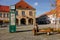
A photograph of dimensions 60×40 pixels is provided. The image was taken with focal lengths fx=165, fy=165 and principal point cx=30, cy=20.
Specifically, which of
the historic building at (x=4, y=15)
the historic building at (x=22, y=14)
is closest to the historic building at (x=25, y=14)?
the historic building at (x=22, y=14)

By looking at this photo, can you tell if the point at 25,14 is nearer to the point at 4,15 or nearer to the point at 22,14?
the point at 22,14

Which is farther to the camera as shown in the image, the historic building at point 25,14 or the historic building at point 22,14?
Answer: the historic building at point 25,14

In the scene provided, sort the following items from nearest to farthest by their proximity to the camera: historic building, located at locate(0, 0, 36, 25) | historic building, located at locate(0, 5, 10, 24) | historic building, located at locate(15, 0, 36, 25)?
historic building, located at locate(0, 5, 10, 24) < historic building, located at locate(0, 0, 36, 25) < historic building, located at locate(15, 0, 36, 25)

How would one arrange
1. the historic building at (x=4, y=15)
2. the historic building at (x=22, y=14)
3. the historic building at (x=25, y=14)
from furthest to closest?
the historic building at (x=25, y=14) < the historic building at (x=22, y=14) < the historic building at (x=4, y=15)

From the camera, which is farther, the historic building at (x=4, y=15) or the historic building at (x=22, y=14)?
the historic building at (x=22, y=14)

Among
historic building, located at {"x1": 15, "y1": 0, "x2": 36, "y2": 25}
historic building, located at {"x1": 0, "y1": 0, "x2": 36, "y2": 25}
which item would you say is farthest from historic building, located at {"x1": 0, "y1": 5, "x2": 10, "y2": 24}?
historic building, located at {"x1": 15, "y1": 0, "x2": 36, "y2": 25}

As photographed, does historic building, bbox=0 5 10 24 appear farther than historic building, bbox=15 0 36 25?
No

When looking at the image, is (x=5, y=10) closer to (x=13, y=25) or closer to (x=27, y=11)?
(x=27, y=11)

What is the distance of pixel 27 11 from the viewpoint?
73.9 meters

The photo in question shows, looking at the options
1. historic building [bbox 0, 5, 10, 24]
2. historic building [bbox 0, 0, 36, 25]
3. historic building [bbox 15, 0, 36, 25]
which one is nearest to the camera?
historic building [bbox 0, 5, 10, 24]

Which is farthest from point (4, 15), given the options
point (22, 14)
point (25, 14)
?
point (25, 14)

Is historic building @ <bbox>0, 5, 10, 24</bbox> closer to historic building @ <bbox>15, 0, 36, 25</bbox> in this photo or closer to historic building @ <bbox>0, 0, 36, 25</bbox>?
historic building @ <bbox>0, 0, 36, 25</bbox>

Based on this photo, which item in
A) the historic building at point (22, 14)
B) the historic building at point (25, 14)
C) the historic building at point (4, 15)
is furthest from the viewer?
the historic building at point (25, 14)

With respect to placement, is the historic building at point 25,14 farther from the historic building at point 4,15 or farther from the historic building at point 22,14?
the historic building at point 4,15
